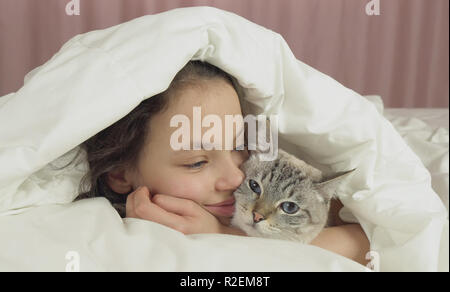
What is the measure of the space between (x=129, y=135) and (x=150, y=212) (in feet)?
0.56

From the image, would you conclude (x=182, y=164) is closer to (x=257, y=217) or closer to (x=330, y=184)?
(x=257, y=217)

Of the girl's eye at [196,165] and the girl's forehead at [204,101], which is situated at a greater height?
the girl's forehead at [204,101]

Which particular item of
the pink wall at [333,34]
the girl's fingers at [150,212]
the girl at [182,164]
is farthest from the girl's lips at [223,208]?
the pink wall at [333,34]

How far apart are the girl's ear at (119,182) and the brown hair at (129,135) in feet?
0.10

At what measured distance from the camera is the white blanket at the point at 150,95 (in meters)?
0.78

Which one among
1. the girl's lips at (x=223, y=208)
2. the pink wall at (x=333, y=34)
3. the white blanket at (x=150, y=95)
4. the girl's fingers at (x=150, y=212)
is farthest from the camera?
the pink wall at (x=333, y=34)

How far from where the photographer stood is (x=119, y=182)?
1114 millimetres

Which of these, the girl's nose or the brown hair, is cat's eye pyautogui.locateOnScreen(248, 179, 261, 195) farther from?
the brown hair

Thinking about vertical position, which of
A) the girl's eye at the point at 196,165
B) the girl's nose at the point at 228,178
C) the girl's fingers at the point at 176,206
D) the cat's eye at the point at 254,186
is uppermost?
the girl's eye at the point at 196,165

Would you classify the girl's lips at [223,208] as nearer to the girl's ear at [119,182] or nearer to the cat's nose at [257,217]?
the cat's nose at [257,217]

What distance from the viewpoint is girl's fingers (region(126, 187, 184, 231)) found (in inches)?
37.2
